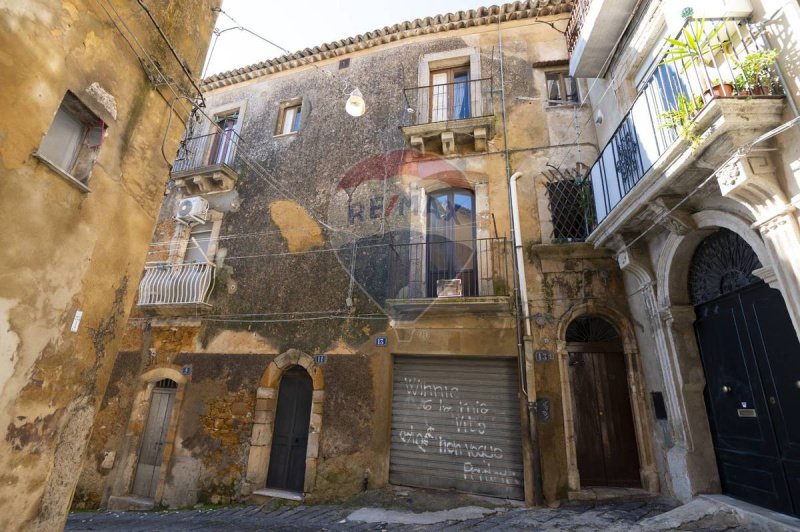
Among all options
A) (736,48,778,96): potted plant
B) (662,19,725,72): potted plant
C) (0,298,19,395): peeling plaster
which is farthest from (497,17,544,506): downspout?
(0,298,19,395): peeling plaster

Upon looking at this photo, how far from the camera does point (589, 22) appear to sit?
264 inches

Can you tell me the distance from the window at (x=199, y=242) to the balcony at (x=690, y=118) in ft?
30.0

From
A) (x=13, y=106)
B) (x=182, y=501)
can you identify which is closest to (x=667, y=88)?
(x=13, y=106)

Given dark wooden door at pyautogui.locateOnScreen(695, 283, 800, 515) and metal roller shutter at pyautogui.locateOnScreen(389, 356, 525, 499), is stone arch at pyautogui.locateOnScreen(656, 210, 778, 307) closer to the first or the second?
dark wooden door at pyautogui.locateOnScreen(695, 283, 800, 515)

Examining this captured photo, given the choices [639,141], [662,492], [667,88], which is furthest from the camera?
[662,492]

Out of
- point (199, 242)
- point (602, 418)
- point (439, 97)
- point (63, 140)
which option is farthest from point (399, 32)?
point (602, 418)

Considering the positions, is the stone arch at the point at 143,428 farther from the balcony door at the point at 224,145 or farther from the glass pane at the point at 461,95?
the glass pane at the point at 461,95

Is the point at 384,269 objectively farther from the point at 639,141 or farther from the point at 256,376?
the point at 639,141

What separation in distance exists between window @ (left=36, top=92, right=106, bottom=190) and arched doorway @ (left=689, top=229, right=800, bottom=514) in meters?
7.80

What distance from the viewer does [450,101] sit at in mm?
9195

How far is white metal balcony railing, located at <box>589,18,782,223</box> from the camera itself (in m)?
3.72

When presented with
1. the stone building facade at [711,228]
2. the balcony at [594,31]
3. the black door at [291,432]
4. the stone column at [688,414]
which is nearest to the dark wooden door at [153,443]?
the black door at [291,432]

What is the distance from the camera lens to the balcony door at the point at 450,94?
902 cm

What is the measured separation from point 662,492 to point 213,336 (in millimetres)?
8801
